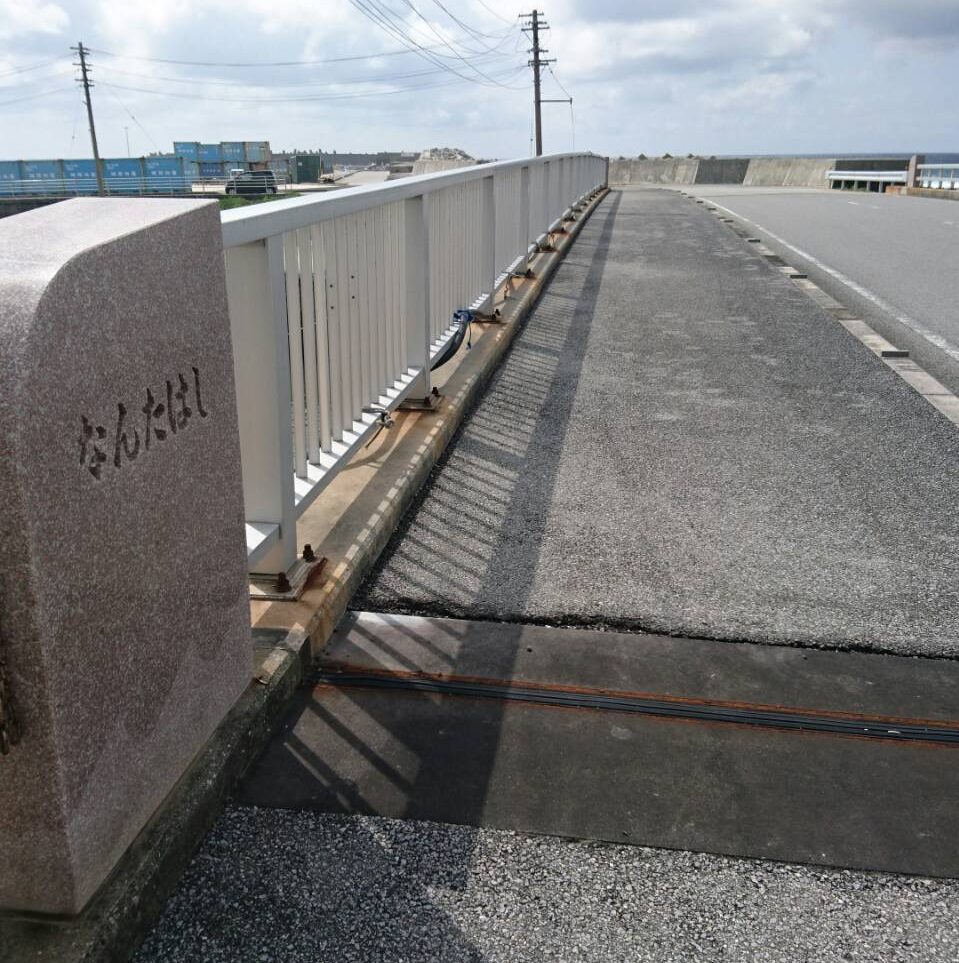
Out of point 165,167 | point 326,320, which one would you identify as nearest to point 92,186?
point 165,167

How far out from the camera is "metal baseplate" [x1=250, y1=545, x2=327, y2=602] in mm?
3227

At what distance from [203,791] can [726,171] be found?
2481 inches

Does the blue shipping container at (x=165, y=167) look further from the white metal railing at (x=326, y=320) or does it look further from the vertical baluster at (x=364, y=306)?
the vertical baluster at (x=364, y=306)

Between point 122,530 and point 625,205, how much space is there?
27.6 metres

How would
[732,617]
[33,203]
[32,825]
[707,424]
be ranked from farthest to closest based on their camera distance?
[33,203]
[707,424]
[732,617]
[32,825]

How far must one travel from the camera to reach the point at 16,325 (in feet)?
5.11

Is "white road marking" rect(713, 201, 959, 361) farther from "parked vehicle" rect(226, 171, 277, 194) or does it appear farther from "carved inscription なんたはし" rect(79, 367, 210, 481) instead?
"parked vehicle" rect(226, 171, 277, 194)

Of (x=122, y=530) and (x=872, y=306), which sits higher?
(x=122, y=530)

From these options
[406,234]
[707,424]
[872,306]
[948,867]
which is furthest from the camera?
[872,306]

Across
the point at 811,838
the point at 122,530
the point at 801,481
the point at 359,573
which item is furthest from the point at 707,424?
the point at 122,530

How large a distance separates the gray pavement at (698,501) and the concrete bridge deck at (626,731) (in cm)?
2

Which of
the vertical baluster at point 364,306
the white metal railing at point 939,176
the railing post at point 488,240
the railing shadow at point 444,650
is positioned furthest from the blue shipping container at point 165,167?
the vertical baluster at point 364,306

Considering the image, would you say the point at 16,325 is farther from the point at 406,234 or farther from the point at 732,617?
the point at 406,234

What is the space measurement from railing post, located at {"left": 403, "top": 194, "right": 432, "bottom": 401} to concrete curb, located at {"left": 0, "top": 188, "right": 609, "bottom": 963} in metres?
1.10
